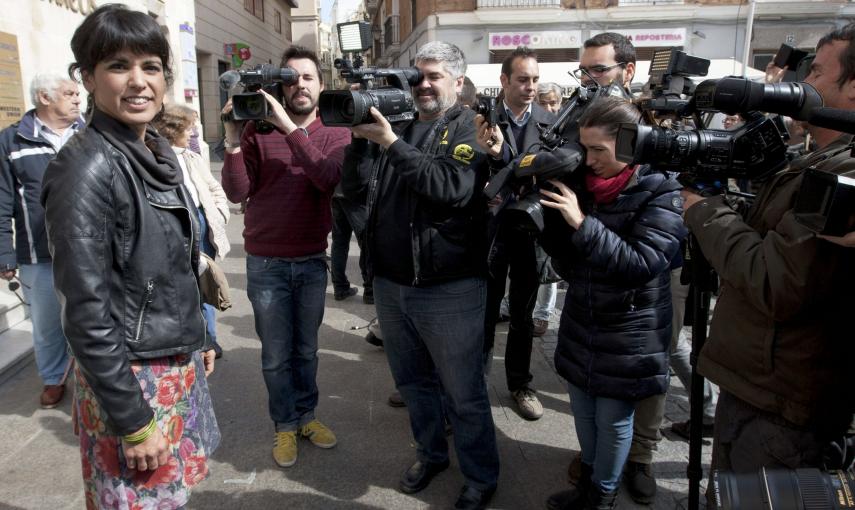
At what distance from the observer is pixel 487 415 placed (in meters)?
2.60

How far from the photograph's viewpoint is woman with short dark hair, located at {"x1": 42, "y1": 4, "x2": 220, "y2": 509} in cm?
153

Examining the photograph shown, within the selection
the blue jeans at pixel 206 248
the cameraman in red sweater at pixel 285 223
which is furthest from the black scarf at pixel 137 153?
the blue jeans at pixel 206 248

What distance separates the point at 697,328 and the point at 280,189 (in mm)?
2033

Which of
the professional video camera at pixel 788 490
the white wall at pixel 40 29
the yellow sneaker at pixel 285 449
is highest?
the white wall at pixel 40 29

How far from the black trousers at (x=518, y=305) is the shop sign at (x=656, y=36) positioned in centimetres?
1644

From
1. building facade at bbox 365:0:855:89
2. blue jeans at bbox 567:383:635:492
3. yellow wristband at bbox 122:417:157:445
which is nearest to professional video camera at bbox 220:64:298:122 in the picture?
yellow wristband at bbox 122:417:157:445

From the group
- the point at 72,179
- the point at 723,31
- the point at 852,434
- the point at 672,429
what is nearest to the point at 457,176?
the point at 72,179

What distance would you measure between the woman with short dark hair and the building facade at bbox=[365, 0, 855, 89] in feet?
59.1

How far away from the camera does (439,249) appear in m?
2.42

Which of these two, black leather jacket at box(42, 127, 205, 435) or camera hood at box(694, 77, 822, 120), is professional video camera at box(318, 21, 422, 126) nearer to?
black leather jacket at box(42, 127, 205, 435)

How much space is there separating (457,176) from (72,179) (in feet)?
4.40

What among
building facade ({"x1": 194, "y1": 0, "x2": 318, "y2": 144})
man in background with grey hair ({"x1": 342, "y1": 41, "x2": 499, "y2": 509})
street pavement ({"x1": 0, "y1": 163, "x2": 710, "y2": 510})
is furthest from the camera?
building facade ({"x1": 194, "y1": 0, "x2": 318, "y2": 144})

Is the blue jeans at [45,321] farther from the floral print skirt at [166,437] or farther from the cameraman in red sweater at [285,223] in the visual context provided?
the floral print skirt at [166,437]

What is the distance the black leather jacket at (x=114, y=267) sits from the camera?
1.51 m
